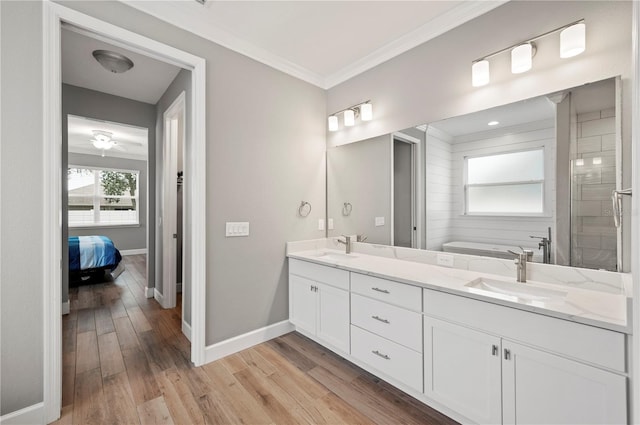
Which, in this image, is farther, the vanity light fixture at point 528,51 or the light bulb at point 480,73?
the light bulb at point 480,73

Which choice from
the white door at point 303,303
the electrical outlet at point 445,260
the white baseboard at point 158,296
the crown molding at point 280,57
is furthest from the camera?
the white baseboard at point 158,296

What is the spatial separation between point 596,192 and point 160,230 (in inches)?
164

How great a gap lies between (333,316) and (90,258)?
14.6 feet

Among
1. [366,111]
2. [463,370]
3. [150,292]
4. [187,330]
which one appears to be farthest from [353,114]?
[150,292]

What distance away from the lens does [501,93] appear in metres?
1.81

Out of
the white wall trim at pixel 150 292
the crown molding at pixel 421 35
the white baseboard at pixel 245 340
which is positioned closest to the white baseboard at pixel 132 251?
the white wall trim at pixel 150 292

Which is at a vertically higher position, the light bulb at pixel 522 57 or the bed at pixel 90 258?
the light bulb at pixel 522 57

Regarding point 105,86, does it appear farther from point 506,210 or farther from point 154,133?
point 506,210

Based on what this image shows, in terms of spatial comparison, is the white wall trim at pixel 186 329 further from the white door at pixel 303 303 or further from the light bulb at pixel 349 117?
the light bulb at pixel 349 117

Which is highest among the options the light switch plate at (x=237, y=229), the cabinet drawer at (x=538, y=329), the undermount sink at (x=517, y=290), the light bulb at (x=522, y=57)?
the light bulb at (x=522, y=57)

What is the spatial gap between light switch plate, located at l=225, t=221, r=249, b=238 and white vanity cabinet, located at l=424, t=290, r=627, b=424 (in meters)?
1.55

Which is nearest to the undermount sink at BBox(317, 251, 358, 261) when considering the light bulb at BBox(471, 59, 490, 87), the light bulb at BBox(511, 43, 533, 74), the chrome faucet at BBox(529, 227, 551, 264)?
the chrome faucet at BBox(529, 227, 551, 264)

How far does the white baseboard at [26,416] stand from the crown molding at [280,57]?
2509 millimetres

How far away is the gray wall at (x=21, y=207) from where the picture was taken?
4.80ft
